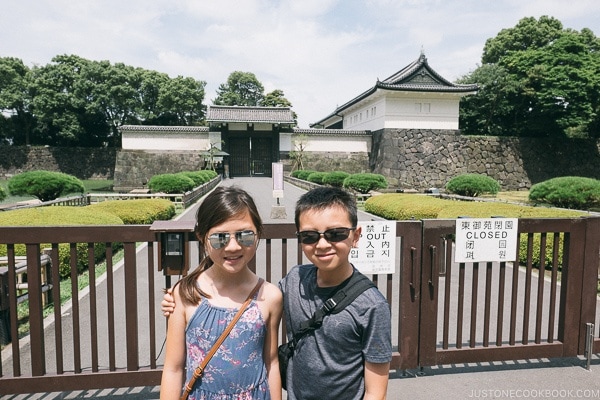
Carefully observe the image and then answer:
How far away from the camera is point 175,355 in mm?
1655

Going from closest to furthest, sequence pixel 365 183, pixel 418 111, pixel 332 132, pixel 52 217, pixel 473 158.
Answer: pixel 52 217
pixel 365 183
pixel 418 111
pixel 473 158
pixel 332 132

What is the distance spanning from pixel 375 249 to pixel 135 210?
8.15 m

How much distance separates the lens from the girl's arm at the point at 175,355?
5.38ft

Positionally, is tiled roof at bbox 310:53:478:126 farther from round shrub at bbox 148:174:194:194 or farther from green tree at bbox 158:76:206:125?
green tree at bbox 158:76:206:125

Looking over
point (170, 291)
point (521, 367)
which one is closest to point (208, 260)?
point (170, 291)

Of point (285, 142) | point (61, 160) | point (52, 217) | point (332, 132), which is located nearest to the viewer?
point (52, 217)

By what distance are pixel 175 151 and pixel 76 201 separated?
16.3 meters

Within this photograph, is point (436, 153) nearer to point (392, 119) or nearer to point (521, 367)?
point (392, 119)

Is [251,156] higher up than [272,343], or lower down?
higher up

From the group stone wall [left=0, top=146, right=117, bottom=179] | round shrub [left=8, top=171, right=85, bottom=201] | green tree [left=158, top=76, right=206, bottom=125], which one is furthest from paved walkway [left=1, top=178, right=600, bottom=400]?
stone wall [left=0, top=146, right=117, bottom=179]

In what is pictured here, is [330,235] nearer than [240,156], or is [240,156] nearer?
[330,235]

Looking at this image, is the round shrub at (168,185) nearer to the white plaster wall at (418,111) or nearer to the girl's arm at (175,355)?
the girl's arm at (175,355)

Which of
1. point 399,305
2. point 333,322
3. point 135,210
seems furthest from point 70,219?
point 333,322

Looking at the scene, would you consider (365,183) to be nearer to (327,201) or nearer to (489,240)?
(489,240)
